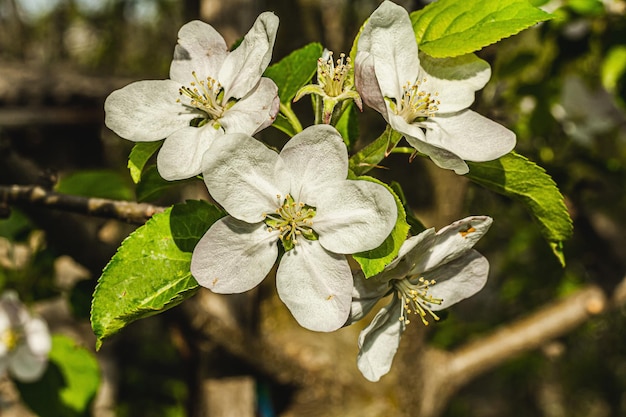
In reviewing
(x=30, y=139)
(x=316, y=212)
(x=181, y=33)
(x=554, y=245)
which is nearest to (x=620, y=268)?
(x=554, y=245)

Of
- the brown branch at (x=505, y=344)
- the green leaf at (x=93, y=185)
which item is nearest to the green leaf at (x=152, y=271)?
the green leaf at (x=93, y=185)

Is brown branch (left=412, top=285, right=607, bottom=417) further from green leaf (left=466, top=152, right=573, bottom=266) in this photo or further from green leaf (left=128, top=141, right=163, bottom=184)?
green leaf (left=128, top=141, right=163, bottom=184)

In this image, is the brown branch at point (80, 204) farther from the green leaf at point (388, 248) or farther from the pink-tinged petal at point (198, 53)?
the green leaf at point (388, 248)

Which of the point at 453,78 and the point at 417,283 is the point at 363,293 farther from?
the point at 453,78

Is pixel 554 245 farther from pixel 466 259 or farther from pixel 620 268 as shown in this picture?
pixel 620 268

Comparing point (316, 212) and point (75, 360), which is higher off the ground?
point (316, 212)

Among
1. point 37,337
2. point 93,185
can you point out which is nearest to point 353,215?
point 93,185
